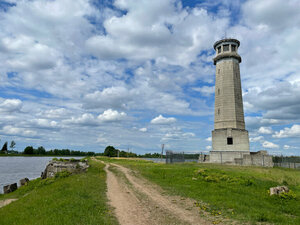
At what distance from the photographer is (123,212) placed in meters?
9.37

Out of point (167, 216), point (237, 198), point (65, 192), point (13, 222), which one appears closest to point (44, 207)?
point (13, 222)

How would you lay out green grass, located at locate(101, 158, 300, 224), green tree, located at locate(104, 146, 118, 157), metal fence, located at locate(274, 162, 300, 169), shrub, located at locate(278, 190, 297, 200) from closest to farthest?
green grass, located at locate(101, 158, 300, 224) → shrub, located at locate(278, 190, 297, 200) → metal fence, located at locate(274, 162, 300, 169) → green tree, located at locate(104, 146, 118, 157)

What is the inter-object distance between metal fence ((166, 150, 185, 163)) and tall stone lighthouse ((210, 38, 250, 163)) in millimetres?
5260

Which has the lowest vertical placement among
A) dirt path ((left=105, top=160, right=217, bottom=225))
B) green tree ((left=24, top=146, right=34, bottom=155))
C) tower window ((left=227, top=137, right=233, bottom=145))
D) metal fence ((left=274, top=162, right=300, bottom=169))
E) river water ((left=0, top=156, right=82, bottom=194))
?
river water ((left=0, top=156, right=82, bottom=194))

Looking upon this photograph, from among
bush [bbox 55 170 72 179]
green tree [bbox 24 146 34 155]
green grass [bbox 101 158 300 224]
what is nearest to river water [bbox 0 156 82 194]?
bush [bbox 55 170 72 179]

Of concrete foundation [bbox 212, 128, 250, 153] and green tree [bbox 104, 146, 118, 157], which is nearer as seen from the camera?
concrete foundation [bbox 212, 128, 250, 153]

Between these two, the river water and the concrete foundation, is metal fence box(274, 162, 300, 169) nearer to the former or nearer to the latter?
the concrete foundation

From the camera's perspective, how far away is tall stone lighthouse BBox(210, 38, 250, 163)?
35812 millimetres

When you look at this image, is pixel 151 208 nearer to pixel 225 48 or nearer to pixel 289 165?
pixel 289 165

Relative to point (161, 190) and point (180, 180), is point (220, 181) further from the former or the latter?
point (161, 190)

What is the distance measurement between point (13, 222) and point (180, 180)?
11980 mm

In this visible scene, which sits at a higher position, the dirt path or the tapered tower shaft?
the tapered tower shaft

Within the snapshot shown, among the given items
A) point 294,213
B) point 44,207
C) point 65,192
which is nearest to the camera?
point 294,213

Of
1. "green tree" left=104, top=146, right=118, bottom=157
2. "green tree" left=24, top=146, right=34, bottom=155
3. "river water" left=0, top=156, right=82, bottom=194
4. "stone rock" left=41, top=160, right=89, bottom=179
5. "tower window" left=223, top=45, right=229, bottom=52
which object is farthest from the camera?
"green tree" left=24, top=146, right=34, bottom=155
